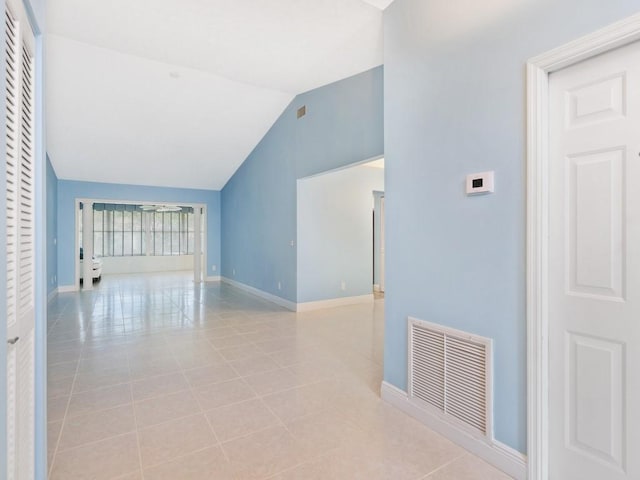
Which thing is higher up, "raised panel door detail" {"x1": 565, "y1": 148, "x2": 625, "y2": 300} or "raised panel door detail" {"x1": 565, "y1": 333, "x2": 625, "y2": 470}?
"raised panel door detail" {"x1": 565, "y1": 148, "x2": 625, "y2": 300}

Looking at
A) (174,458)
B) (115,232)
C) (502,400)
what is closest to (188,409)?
(174,458)

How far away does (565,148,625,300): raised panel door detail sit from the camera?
143 centimetres

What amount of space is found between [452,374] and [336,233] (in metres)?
3.90

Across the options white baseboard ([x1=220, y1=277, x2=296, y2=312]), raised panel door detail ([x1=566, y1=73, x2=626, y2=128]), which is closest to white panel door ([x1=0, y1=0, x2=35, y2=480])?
raised panel door detail ([x1=566, y1=73, x2=626, y2=128])

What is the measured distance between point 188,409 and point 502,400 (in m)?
2.06

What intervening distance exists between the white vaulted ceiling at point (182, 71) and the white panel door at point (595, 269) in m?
1.72

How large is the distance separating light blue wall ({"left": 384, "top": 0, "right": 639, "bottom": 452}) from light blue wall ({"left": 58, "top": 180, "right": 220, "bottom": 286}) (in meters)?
7.43

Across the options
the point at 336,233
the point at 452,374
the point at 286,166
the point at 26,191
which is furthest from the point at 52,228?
the point at 452,374

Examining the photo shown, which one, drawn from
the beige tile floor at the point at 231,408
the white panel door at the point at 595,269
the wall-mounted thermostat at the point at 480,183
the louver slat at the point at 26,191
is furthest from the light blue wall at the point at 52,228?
the white panel door at the point at 595,269

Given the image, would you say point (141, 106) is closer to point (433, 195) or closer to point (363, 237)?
point (363, 237)

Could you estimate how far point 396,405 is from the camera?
2432mm

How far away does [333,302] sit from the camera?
18.8 ft

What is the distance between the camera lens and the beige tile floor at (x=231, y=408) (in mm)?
1828

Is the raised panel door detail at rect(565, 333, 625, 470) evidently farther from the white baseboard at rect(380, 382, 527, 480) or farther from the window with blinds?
the window with blinds
